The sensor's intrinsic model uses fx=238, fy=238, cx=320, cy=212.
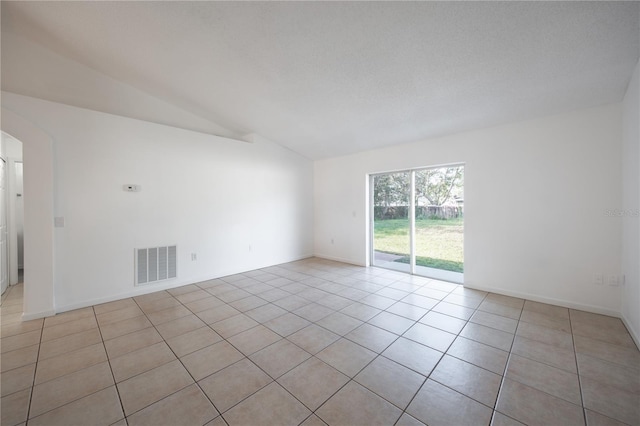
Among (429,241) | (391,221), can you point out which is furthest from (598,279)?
(391,221)

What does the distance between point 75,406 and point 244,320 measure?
1.44 m

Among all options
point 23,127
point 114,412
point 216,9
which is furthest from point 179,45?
point 114,412

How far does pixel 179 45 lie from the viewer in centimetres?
277

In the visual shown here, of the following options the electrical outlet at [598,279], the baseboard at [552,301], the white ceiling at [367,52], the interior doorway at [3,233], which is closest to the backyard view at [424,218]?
the baseboard at [552,301]

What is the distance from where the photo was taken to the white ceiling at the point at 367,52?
200 cm

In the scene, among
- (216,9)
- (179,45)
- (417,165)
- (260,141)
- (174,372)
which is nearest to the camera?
(174,372)

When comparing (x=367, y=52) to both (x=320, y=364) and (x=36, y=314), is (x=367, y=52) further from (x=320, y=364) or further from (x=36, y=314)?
(x=36, y=314)

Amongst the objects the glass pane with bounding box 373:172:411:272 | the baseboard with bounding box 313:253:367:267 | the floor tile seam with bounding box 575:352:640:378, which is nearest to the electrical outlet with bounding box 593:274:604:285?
the floor tile seam with bounding box 575:352:640:378

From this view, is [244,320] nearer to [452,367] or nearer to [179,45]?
[452,367]

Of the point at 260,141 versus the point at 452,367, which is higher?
Result: the point at 260,141

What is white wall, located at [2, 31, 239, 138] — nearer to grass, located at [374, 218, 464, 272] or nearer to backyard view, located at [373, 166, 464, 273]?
backyard view, located at [373, 166, 464, 273]

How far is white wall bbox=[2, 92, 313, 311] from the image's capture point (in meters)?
3.10

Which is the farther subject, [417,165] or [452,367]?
[417,165]

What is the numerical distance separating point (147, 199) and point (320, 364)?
11.6ft
